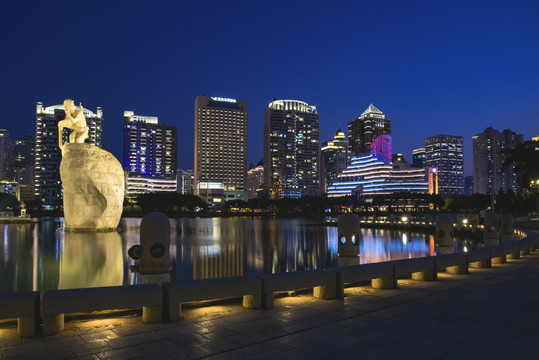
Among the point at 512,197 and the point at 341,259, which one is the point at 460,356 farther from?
the point at 512,197

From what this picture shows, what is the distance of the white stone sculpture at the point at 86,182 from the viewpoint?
50.1 m

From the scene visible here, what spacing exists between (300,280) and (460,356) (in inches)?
161

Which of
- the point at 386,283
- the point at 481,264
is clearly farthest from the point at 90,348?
the point at 481,264

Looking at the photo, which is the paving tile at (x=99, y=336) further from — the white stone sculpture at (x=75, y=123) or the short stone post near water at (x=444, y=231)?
the white stone sculpture at (x=75, y=123)

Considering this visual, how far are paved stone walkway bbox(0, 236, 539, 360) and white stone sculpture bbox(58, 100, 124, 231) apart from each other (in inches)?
1791

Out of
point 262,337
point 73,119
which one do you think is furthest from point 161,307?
point 73,119

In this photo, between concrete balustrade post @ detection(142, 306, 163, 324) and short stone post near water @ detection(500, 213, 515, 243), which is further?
short stone post near water @ detection(500, 213, 515, 243)

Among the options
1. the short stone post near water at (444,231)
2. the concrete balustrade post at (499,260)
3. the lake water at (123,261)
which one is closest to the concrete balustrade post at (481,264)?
the concrete balustrade post at (499,260)

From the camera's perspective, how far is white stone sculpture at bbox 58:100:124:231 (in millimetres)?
50094

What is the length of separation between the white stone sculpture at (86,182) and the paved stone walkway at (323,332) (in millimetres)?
45485

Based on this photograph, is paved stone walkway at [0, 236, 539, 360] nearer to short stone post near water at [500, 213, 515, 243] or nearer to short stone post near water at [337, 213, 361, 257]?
short stone post near water at [337, 213, 361, 257]

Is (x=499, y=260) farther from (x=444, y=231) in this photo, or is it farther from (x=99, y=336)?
(x=99, y=336)

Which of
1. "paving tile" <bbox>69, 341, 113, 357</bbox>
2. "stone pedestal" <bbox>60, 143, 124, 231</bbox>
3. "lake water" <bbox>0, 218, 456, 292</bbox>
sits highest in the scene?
"stone pedestal" <bbox>60, 143, 124, 231</bbox>

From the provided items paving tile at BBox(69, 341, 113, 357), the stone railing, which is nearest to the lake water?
the stone railing
